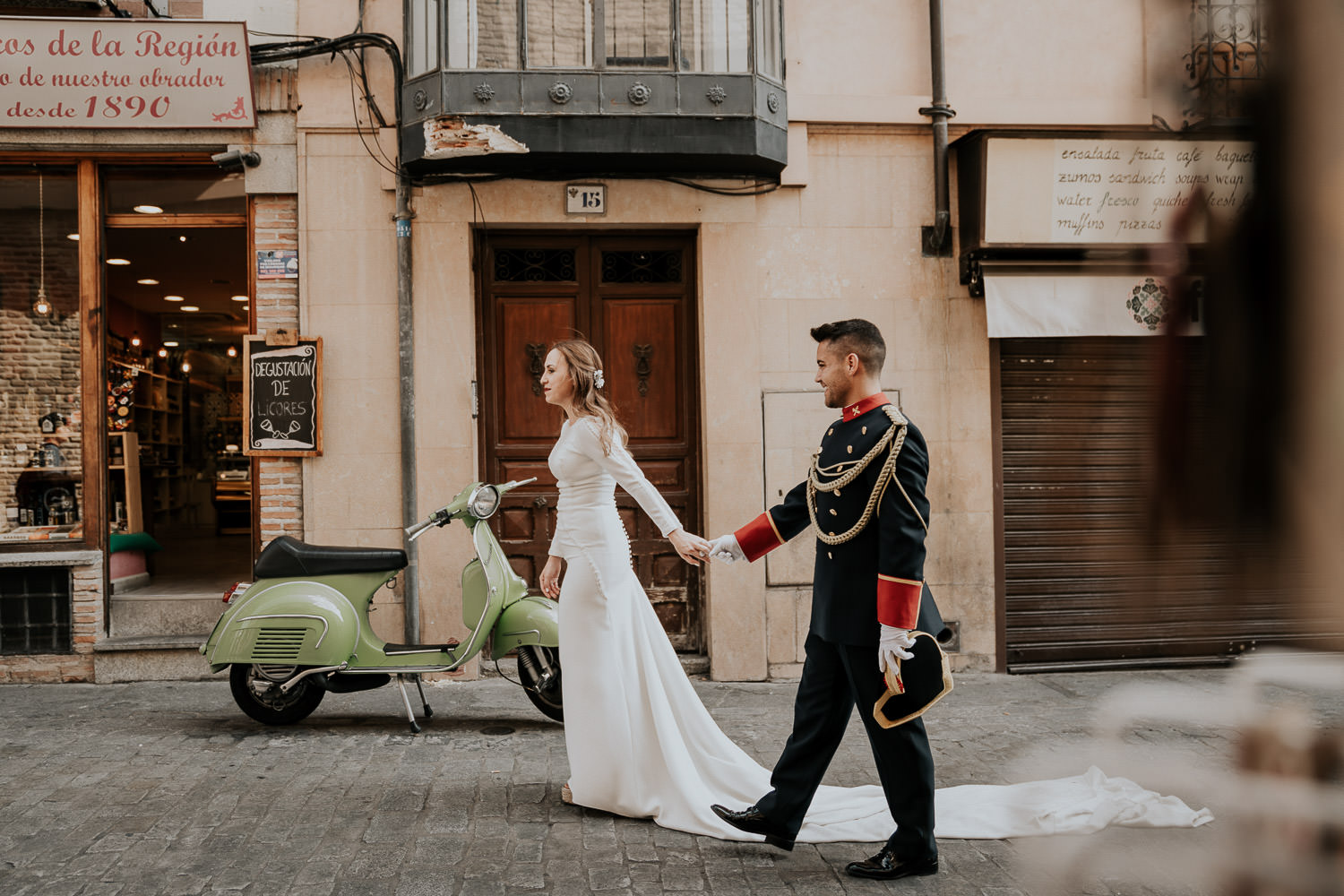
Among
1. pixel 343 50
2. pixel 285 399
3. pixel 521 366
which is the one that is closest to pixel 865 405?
pixel 521 366

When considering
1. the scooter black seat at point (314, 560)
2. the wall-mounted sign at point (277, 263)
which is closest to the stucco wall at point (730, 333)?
the wall-mounted sign at point (277, 263)

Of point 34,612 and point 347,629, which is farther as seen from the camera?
point 34,612

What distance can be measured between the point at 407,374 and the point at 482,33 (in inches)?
104

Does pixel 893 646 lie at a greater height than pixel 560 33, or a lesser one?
lesser

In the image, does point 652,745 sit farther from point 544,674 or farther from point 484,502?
point 484,502

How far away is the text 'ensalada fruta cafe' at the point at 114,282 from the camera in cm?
764

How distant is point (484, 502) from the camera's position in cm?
618

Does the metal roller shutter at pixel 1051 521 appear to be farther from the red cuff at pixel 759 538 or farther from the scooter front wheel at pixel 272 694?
the scooter front wheel at pixel 272 694

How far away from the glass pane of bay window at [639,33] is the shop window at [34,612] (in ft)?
19.4

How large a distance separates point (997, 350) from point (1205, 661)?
306 cm

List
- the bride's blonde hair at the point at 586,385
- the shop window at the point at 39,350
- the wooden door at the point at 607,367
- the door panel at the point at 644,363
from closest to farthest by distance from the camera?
the bride's blonde hair at the point at 586,385 < the shop window at the point at 39,350 < the wooden door at the point at 607,367 < the door panel at the point at 644,363

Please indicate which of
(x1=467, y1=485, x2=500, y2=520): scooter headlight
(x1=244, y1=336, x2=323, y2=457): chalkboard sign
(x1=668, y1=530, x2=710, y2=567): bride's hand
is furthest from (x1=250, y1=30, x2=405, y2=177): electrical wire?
(x1=668, y1=530, x2=710, y2=567): bride's hand

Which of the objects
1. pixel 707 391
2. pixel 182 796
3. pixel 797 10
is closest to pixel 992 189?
pixel 797 10

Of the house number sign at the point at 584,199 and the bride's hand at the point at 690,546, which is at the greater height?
the house number sign at the point at 584,199
